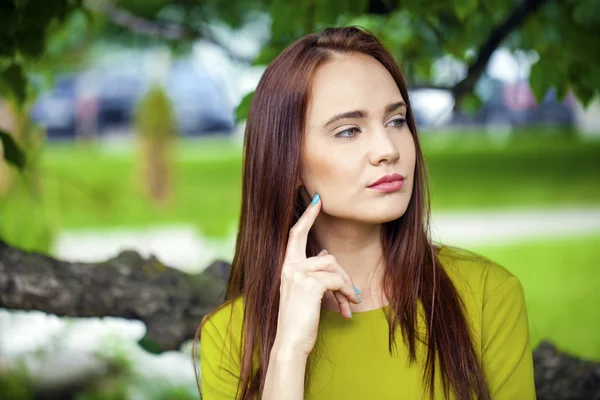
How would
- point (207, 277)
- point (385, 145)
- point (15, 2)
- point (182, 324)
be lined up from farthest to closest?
point (207, 277) → point (182, 324) → point (15, 2) → point (385, 145)

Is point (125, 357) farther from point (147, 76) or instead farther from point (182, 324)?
point (147, 76)

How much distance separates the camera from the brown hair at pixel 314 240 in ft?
5.23

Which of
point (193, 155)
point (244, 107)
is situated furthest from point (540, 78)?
point (193, 155)

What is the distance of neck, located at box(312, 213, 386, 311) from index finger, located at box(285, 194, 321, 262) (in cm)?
8

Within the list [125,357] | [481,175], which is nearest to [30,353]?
[125,357]

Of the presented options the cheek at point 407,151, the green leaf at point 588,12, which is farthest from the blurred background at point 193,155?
the cheek at point 407,151

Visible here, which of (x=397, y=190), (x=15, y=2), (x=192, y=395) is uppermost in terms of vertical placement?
(x=15, y=2)

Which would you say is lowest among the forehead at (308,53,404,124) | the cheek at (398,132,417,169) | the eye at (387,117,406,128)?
the cheek at (398,132,417,169)

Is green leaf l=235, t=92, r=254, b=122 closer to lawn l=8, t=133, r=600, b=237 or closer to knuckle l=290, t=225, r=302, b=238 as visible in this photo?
knuckle l=290, t=225, r=302, b=238

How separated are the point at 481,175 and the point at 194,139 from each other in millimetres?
4737

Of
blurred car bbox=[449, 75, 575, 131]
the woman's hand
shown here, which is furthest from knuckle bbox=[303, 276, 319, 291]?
blurred car bbox=[449, 75, 575, 131]

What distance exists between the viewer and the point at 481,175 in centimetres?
984

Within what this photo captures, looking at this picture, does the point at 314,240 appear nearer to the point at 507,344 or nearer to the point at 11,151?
the point at 507,344

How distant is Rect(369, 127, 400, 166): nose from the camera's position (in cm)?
153
